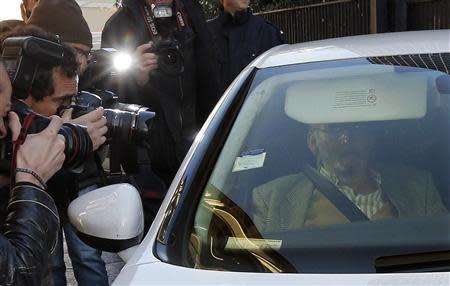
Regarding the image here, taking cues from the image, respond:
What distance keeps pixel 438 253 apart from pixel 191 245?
623 mm

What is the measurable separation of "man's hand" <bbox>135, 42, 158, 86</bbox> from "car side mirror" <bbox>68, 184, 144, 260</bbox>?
143 cm

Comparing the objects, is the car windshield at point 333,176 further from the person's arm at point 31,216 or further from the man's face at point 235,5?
the man's face at point 235,5

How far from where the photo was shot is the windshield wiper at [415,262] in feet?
4.81

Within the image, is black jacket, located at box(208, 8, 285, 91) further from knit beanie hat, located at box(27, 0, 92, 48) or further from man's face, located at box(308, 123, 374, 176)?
man's face, located at box(308, 123, 374, 176)

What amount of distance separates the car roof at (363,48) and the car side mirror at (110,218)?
854 mm

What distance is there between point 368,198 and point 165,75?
1715 millimetres

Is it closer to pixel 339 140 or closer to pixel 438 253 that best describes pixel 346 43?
pixel 339 140

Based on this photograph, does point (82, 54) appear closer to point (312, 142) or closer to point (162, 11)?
point (162, 11)

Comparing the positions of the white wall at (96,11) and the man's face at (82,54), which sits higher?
the man's face at (82,54)

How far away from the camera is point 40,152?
1.88 meters

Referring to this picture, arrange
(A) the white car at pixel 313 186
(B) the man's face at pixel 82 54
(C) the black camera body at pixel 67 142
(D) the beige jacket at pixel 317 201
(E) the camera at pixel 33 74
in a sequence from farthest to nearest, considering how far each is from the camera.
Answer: (B) the man's face at pixel 82 54
(E) the camera at pixel 33 74
(C) the black camera body at pixel 67 142
(D) the beige jacket at pixel 317 201
(A) the white car at pixel 313 186

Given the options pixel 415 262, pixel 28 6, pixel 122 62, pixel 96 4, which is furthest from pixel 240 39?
pixel 96 4

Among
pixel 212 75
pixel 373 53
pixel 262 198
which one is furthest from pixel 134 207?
pixel 212 75

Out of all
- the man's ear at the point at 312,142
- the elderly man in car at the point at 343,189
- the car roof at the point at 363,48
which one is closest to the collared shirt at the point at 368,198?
the elderly man in car at the point at 343,189
